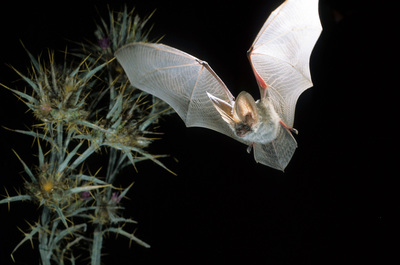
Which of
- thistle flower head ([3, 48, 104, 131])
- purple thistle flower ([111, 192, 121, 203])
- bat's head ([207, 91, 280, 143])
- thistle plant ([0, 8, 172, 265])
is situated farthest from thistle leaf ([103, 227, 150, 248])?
bat's head ([207, 91, 280, 143])

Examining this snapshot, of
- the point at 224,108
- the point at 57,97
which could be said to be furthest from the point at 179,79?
the point at 57,97

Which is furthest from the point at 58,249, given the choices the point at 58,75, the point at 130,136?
the point at 58,75

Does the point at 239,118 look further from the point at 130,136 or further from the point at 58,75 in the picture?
the point at 58,75

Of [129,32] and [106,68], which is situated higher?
[129,32]

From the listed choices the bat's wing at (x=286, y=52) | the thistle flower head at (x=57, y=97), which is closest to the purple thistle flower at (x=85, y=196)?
the thistle flower head at (x=57, y=97)

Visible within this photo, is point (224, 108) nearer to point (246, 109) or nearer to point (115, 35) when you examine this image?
point (246, 109)

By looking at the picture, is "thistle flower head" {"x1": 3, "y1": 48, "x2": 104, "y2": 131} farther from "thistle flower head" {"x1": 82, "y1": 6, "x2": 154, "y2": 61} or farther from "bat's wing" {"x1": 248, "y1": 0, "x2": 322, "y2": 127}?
"bat's wing" {"x1": 248, "y1": 0, "x2": 322, "y2": 127}
